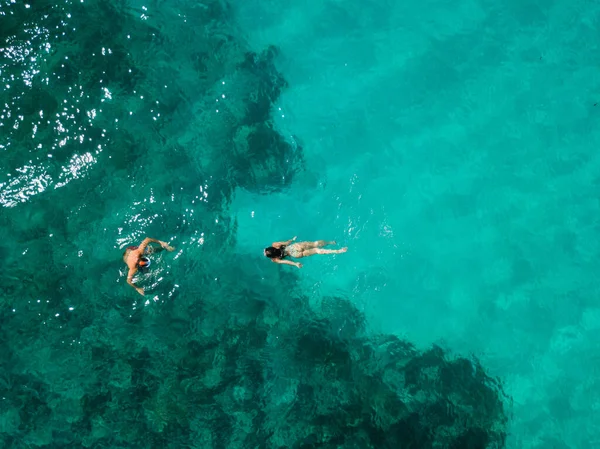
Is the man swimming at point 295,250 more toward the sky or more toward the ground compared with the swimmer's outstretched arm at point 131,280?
more toward the sky

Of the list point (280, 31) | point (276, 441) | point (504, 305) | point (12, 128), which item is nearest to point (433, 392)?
point (504, 305)

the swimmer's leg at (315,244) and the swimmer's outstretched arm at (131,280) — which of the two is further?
the swimmer's leg at (315,244)

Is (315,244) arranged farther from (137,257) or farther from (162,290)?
(137,257)

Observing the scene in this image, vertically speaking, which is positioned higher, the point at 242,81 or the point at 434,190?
the point at 242,81

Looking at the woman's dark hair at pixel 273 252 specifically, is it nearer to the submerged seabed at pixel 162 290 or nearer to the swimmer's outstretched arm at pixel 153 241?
the submerged seabed at pixel 162 290

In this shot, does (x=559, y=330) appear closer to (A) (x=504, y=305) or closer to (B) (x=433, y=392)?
(A) (x=504, y=305)

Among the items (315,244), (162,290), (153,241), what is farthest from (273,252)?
(162,290)

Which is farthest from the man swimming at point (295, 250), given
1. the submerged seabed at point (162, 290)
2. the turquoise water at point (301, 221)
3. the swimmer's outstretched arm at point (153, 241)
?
the swimmer's outstretched arm at point (153, 241)
